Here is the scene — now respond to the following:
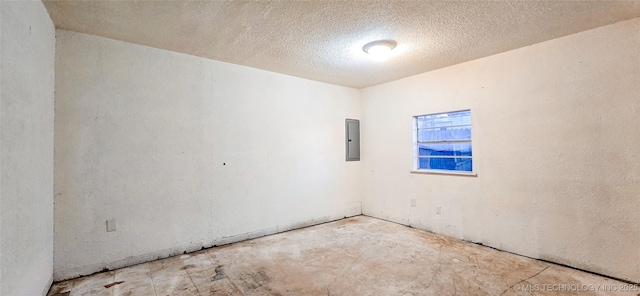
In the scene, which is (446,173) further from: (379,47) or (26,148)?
(26,148)

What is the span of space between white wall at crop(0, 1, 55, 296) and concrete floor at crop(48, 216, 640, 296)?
616 millimetres

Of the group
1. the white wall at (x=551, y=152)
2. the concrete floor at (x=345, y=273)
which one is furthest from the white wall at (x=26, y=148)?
the white wall at (x=551, y=152)

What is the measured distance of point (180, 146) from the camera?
316 centimetres

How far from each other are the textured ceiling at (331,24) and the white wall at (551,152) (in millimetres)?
302

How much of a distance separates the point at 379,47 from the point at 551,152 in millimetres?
2119

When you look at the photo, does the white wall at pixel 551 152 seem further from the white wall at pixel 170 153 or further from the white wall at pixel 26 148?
the white wall at pixel 26 148

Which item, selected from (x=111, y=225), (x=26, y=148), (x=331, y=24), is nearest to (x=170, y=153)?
(x=111, y=225)

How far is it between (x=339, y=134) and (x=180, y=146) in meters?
2.55

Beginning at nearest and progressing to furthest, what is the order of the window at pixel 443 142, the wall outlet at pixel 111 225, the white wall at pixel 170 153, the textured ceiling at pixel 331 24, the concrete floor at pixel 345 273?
the textured ceiling at pixel 331 24, the concrete floor at pixel 345 273, the white wall at pixel 170 153, the wall outlet at pixel 111 225, the window at pixel 443 142

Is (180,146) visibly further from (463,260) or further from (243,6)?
(463,260)

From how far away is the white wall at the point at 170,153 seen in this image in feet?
8.48

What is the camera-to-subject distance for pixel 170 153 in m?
3.09

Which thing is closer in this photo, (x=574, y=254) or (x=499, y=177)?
(x=574, y=254)

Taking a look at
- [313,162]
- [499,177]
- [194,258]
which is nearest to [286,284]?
[194,258]
